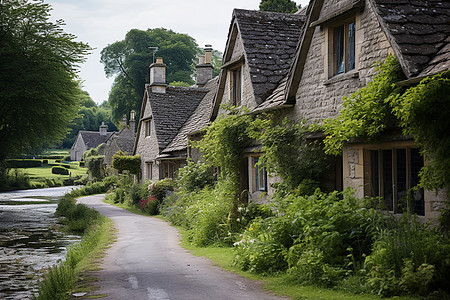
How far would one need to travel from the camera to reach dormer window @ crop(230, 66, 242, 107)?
1766cm

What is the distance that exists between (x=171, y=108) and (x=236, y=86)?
13.6m

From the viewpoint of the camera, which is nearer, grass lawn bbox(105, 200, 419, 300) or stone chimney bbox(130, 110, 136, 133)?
grass lawn bbox(105, 200, 419, 300)

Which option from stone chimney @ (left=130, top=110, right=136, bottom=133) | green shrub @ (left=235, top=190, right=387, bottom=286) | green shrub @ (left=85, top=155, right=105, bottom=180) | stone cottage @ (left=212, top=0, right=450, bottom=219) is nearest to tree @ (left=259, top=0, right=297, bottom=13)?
stone cottage @ (left=212, top=0, right=450, bottom=219)

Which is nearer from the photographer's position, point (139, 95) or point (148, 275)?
point (148, 275)

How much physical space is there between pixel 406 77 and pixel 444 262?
3.57 m

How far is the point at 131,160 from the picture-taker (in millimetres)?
33094

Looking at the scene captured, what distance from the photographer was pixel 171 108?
102 ft

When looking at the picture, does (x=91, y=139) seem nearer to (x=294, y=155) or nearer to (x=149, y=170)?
(x=149, y=170)

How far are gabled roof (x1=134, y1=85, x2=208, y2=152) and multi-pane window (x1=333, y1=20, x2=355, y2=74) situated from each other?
18283 mm

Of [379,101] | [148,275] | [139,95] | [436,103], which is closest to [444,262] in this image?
[436,103]

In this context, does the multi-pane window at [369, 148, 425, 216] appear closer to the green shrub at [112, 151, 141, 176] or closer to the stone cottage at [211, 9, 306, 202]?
the stone cottage at [211, 9, 306, 202]

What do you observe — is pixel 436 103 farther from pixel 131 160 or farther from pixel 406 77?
pixel 131 160

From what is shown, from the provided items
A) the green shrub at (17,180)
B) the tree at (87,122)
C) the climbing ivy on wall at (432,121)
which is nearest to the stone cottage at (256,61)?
the climbing ivy on wall at (432,121)

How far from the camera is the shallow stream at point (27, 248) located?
10.7 m
